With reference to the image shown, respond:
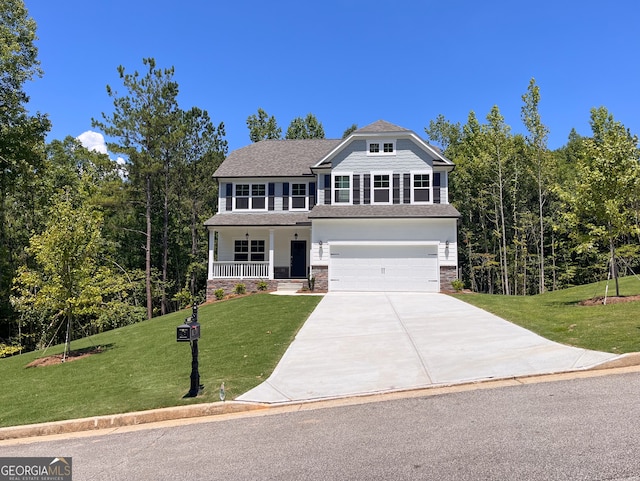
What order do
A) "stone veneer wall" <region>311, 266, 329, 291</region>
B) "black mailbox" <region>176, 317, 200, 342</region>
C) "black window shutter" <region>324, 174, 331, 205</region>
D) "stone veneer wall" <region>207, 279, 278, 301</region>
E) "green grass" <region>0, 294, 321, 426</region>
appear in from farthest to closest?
"black window shutter" <region>324, 174, 331, 205</region>
"stone veneer wall" <region>207, 279, 278, 301</region>
"stone veneer wall" <region>311, 266, 329, 291</region>
"green grass" <region>0, 294, 321, 426</region>
"black mailbox" <region>176, 317, 200, 342</region>

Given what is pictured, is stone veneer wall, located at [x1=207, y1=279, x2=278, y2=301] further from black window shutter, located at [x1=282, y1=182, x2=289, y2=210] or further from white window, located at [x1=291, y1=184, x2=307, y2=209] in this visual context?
white window, located at [x1=291, y1=184, x2=307, y2=209]

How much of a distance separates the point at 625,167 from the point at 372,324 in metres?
9.18

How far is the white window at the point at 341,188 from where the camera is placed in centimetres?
2235

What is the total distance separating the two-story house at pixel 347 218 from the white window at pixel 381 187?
54 millimetres

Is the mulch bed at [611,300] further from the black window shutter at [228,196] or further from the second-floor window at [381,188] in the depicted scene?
the black window shutter at [228,196]

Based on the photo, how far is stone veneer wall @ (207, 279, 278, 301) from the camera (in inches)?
861

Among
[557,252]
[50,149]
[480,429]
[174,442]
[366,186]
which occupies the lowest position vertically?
[174,442]

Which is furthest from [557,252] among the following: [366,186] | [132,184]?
[132,184]

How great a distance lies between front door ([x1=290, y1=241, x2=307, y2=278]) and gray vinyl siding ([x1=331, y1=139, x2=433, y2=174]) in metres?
4.97

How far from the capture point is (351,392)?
6.34 m

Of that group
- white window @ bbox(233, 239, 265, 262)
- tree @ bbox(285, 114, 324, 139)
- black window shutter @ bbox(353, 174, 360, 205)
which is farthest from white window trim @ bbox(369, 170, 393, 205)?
tree @ bbox(285, 114, 324, 139)

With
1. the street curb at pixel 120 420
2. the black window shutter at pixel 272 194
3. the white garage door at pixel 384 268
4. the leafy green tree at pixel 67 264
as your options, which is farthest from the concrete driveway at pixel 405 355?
the black window shutter at pixel 272 194

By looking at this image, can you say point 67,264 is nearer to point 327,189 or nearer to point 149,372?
point 149,372

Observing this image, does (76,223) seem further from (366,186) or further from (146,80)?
(146,80)
